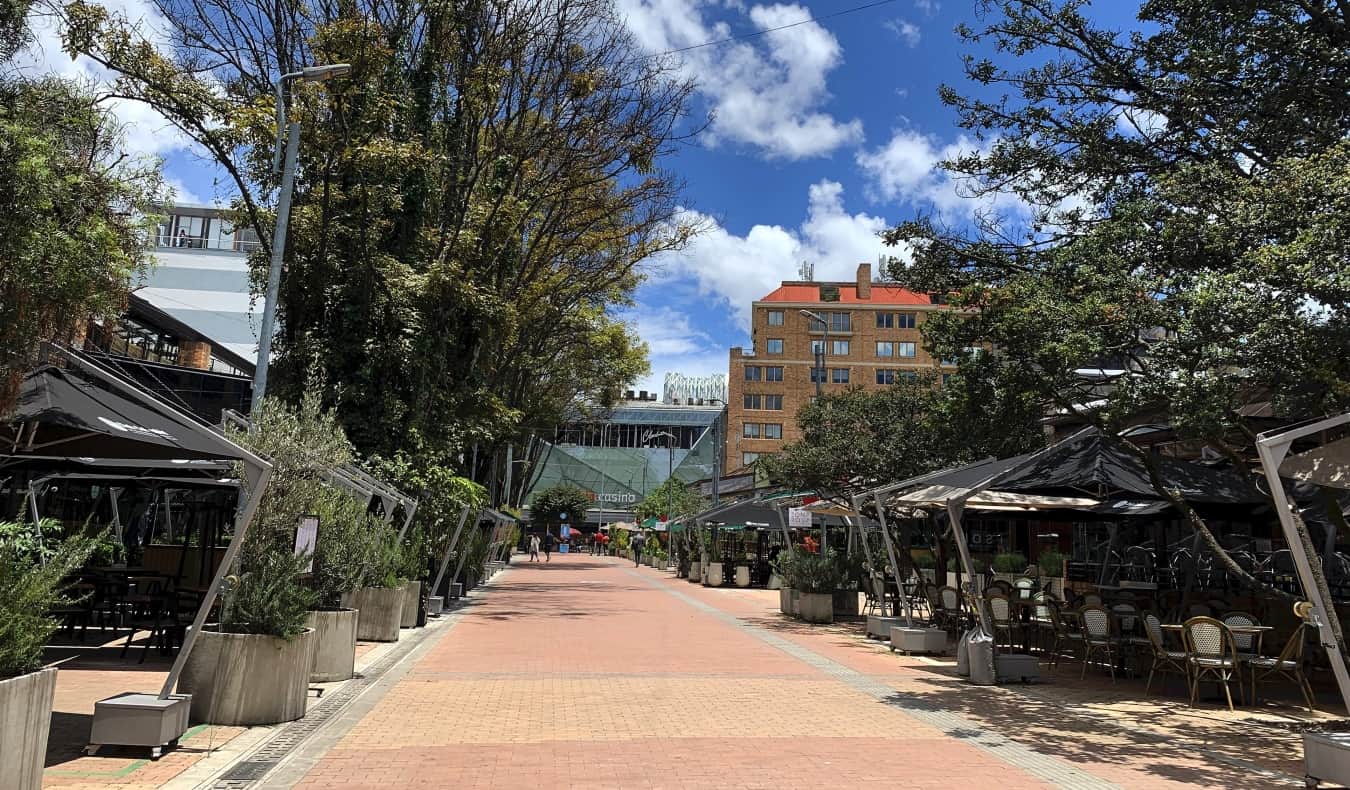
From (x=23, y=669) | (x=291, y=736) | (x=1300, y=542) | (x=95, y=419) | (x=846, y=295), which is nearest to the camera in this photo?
(x=23, y=669)

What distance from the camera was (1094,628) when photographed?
11055mm

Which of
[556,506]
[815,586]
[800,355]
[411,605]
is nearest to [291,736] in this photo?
[411,605]

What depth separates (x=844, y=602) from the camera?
18.9m

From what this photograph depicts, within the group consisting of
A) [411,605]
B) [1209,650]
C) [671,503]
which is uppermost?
[671,503]

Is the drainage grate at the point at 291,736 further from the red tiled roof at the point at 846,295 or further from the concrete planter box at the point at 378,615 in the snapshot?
the red tiled roof at the point at 846,295

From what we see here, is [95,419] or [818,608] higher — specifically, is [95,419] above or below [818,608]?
above

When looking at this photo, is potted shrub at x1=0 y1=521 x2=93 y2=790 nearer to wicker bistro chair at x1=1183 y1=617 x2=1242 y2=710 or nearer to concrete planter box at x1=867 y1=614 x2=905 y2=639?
wicker bistro chair at x1=1183 y1=617 x2=1242 y2=710

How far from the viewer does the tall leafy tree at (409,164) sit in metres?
15.9

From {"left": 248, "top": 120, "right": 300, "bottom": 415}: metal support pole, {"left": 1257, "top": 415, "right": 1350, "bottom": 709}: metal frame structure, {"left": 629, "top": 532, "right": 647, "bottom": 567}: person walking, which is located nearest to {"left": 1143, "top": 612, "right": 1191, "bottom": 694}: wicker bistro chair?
{"left": 1257, "top": 415, "right": 1350, "bottom": 709}: metal frame structure

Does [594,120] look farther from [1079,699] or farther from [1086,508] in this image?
[1079,699]

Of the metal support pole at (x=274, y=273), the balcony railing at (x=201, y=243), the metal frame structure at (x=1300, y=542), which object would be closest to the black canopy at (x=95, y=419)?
the metal support pole at (x=274, y=273)

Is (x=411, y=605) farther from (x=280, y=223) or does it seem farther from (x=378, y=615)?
(x=280, y=223)

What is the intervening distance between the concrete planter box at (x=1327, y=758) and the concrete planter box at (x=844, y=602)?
12.7 meters

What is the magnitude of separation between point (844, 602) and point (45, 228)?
52.2ft
